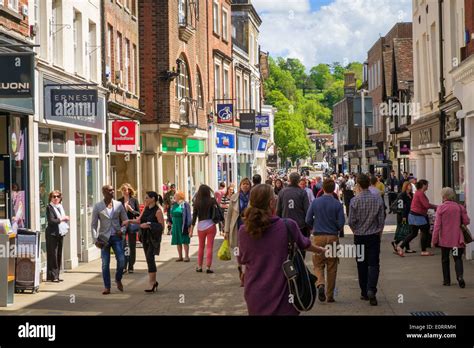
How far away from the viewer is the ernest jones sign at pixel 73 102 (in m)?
18.3

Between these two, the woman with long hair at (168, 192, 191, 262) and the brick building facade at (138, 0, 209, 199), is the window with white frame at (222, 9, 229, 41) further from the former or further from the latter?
the woman with long hair at (168, 192, 191, 262)

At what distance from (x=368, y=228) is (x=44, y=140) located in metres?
7.76

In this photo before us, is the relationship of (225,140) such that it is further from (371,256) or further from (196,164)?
(371,256)


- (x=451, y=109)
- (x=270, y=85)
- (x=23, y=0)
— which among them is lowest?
(x=451, y=109)

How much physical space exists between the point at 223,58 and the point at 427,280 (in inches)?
1232

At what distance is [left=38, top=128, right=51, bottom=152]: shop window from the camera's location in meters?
18.0

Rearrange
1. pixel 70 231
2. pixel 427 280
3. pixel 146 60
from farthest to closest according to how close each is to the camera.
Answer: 1. pixel 146 60
2. pixel 70 231
3. pixel 427 280

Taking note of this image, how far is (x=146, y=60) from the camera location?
1297 inches

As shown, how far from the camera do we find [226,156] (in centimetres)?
5016

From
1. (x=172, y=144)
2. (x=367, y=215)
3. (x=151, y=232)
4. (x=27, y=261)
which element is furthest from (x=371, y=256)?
(x=172, y=144)

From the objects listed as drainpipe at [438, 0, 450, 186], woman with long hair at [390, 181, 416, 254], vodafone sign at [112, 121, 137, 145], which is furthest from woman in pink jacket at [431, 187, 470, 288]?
vodafone sign at [112, 121, 137, 145]

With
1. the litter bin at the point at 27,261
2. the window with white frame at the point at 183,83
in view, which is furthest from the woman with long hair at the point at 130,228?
the window with white frame at the point at 183,83

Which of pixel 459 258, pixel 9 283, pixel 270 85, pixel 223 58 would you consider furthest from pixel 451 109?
pixel 270 85
